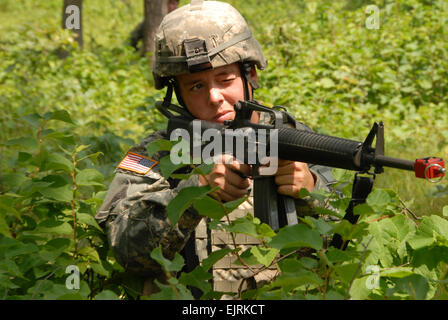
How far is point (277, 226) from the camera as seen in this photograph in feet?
8.52

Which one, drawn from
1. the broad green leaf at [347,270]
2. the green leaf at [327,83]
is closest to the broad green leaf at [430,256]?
the broad green leaf at [347,270]

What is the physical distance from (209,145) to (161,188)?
0.39 m

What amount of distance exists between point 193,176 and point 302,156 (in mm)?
456

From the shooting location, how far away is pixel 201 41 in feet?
10.3

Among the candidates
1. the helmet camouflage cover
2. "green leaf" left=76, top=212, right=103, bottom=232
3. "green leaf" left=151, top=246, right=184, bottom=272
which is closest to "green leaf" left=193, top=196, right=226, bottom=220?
"green leaf" left=151, top=246, right=184, bottom=272

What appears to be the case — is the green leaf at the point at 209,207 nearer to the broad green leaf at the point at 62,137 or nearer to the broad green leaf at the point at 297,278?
the broad green leaf at the point at 297,278

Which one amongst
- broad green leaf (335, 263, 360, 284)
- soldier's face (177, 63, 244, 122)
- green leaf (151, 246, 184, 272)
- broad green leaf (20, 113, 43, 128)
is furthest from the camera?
soldier's face (177, 63, 244, 122)

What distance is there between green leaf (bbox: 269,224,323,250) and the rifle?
464mm

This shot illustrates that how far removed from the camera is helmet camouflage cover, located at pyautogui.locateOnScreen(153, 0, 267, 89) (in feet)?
10.2

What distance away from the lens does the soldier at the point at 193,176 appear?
2584 millimetres

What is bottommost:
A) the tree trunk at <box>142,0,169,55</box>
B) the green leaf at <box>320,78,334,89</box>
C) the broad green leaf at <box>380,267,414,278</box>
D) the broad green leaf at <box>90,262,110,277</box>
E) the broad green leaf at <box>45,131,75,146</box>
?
the broad green leaf at <box>380,267,414,278</box>

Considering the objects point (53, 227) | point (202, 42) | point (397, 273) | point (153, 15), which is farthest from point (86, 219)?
point (153, 15)

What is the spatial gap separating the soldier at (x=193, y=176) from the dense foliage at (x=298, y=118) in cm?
14

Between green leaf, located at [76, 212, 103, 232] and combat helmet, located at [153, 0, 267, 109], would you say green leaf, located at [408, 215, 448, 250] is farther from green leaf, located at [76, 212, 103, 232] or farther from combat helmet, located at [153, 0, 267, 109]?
combat helmet, located at [153, 0, 267, 109]
